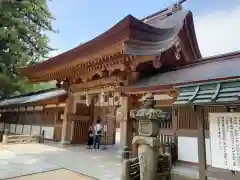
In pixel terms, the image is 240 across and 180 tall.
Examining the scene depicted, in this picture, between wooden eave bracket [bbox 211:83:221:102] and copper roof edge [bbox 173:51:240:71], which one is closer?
wooden eave bracket [bbox 211:83:221:102]

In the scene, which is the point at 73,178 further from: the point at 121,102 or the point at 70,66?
the point at 70,66

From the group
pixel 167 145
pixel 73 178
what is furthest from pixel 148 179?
A: pixel 167 145

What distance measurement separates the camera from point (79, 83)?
10.4 metres

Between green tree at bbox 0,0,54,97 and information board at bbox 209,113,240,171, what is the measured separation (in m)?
14.0

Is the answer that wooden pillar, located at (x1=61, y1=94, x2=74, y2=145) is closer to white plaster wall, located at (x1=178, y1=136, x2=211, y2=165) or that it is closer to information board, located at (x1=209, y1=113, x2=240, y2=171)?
white plaster wall, located at (x1=178, y1=136, x2=211, y2=165)

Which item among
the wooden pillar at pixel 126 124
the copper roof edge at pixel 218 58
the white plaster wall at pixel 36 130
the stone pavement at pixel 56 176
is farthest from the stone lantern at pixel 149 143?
the white plaster wall at pixel 36 130

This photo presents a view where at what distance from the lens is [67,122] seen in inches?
418

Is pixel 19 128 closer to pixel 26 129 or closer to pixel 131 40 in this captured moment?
pixel 26 129

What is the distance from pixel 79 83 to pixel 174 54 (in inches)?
198

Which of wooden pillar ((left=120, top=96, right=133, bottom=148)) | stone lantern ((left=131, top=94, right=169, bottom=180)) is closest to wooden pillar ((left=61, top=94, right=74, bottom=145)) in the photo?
wooden pillar ((left=120, top=96, right=133, bottom=148))

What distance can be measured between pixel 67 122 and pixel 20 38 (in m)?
9.30

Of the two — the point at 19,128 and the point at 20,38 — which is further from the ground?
the point at 20,38

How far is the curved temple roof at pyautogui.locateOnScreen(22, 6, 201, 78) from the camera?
5855 millimetres

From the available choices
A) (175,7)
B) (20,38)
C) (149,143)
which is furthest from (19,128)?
(149,143)
